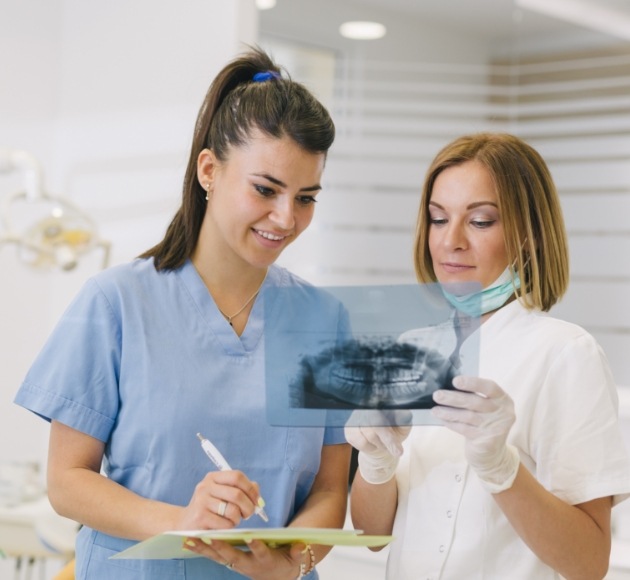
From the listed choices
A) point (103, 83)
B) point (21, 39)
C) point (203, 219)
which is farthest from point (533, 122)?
point (203, 219)

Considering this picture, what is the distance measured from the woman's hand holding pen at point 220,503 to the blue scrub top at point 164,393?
16 cm

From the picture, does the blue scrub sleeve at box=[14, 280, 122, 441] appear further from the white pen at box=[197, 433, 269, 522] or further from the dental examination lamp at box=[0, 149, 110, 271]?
the dental examination lamp at box=[0, 149, 110, 271]

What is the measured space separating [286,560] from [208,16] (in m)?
1.78

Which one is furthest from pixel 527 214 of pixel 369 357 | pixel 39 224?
pixel 39 224

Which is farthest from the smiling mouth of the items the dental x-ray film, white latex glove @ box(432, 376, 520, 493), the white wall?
the white wall

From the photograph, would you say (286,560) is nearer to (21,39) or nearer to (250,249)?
(250,249)

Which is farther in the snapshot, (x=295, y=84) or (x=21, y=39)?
(x=21, y=39)

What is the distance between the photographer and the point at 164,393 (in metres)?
1.47

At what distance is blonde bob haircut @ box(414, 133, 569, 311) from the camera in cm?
149

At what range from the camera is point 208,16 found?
272cm

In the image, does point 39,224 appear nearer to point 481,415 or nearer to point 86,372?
point 86,372

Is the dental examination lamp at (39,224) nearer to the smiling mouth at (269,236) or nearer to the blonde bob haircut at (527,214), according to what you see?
the smiling mouth at (269,236)

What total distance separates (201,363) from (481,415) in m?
0.48

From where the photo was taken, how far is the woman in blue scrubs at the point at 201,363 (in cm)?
144
